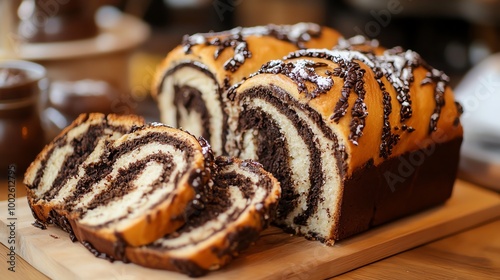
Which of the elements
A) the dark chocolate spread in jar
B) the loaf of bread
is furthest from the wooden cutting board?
the dark chocolate spread in jar

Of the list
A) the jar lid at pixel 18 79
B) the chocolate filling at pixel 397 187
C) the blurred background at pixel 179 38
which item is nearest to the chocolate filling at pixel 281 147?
the chocolate filling at pixel 397 187

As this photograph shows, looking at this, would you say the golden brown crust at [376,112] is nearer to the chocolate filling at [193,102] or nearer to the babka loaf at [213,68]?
the babka loaf at [213,68]

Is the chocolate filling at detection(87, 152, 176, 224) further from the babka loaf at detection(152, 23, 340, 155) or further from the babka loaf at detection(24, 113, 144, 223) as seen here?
the babka loaf at detection(152, 23, 340, 155)

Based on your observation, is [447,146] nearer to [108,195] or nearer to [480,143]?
[480,143]

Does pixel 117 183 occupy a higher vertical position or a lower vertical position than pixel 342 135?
lower

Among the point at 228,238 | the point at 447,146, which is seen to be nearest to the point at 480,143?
the point at 447,146

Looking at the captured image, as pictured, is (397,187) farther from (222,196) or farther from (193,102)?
(193,102)

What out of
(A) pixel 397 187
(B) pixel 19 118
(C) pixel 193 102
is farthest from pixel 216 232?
(B) pixel 19 118
